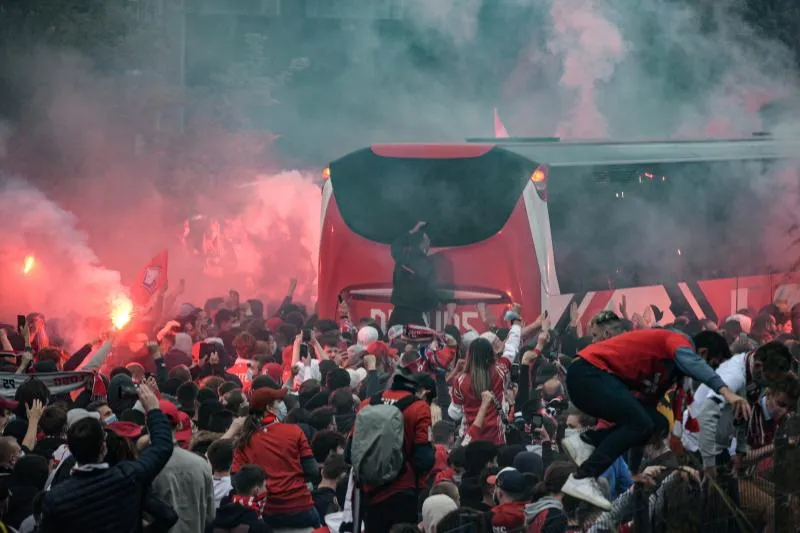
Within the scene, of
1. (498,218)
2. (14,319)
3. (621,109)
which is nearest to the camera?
(498,218)

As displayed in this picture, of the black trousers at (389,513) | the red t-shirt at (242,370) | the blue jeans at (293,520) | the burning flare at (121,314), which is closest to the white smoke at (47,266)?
the burning flare at (121,314)

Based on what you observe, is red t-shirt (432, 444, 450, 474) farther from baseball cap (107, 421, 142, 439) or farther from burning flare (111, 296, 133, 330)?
burning flare (111, 296, 133, 330)

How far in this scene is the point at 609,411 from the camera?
6711mm

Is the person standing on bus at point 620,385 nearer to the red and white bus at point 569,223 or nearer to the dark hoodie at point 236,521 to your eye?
the dark hoodie at point 236,521

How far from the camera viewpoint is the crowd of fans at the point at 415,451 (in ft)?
20.7

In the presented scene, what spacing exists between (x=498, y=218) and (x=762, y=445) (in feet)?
25.3

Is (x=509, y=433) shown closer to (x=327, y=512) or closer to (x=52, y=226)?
(x=327, y=512)

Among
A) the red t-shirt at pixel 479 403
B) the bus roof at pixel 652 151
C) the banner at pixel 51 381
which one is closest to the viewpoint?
the red t-shirt at pixel 479 403

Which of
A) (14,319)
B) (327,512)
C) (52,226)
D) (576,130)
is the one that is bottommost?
(327,512)

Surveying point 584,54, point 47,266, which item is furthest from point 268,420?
point 584,54

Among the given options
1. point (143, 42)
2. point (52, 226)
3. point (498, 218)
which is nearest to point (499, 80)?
point (143, 42)

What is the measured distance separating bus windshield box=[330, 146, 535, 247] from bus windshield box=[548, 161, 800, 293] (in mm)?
537

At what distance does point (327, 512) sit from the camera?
8.45 metres

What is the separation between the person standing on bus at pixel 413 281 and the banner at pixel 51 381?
4.97 meters
